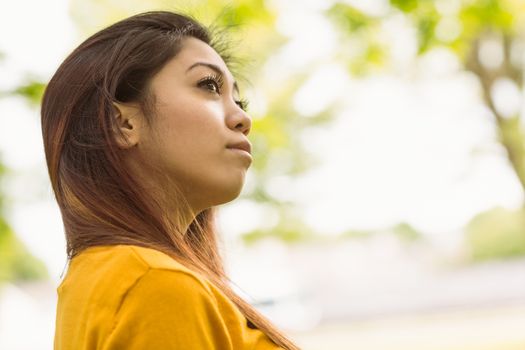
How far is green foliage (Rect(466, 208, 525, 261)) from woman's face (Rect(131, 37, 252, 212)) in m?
28.7

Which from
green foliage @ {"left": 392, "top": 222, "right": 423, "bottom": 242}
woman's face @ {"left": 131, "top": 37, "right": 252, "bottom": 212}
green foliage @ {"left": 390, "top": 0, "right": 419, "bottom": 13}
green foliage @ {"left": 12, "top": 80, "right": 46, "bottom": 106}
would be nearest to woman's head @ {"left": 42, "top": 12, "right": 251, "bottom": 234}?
woman's face @ {"left": 131, "top": 37, "right": 252, "bottom": 212}

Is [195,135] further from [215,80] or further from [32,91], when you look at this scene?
[32,91]

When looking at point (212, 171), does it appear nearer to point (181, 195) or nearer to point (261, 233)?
point (181, 195)

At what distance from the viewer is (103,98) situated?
1499 millimetres

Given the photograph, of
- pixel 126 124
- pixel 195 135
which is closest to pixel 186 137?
pixel 195 135

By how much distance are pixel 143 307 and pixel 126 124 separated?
1.63 ft

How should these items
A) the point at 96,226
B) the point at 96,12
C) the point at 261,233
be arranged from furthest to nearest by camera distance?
the point at 261,233
the point at 96,12
the point at 96,226

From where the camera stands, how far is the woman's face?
4.91ft

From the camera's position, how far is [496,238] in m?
29.6

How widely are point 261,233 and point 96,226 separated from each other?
15381 millimetres

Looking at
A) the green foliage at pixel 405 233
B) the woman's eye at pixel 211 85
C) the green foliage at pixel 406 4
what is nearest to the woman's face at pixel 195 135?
the woman's eye at pixel 211 85

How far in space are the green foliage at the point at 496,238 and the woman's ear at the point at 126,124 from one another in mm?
28804

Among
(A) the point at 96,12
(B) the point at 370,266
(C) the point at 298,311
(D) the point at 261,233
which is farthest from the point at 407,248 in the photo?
→ (A) the point at 96,12

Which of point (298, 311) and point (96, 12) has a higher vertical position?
point (96, 12)
